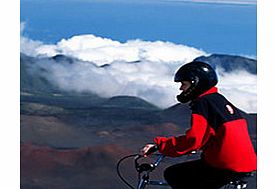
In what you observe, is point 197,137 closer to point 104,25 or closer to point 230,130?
point 230,130

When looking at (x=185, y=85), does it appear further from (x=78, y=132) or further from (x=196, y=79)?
(x=78, y=132)

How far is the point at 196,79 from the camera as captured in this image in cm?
473

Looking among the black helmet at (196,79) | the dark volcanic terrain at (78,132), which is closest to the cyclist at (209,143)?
the black helmet at (196,79)

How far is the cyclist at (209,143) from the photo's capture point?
179 inches

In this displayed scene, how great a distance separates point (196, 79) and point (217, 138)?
0.34 meters

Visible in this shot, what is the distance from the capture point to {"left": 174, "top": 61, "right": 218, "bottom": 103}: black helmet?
4730mm

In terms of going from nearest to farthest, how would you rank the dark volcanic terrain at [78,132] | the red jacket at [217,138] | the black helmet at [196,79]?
the red jacket at [217,138] → the black helmet at [196,79] → the dark volcanic terrain at [78,132]

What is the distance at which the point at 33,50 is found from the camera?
6.36 meters

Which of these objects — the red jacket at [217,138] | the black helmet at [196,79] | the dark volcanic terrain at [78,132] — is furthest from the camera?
the dark volcanic terrain at [78,132]

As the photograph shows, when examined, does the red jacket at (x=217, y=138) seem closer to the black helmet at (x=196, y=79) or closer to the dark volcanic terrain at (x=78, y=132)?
the black helmet at (x=196, y=79)

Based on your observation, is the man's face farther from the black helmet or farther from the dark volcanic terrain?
the dark volcanic terrain

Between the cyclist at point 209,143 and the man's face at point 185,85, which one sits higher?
the man's face at point 185,85
